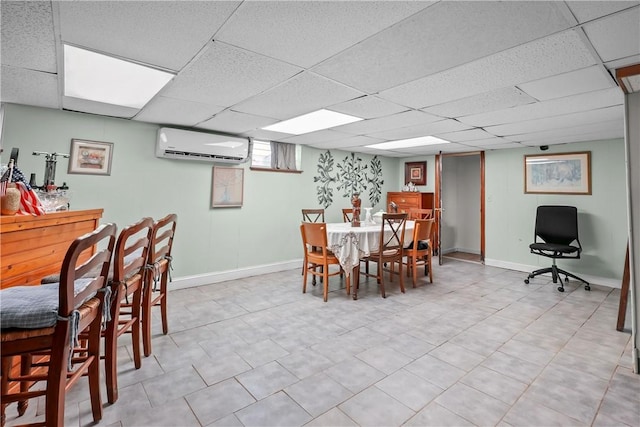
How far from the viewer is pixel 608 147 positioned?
441cm

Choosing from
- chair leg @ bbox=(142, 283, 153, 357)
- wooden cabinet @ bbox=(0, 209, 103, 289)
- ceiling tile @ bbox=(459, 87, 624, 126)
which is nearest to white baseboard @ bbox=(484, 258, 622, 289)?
ceiling tile @ bbox=(459, 87, 624, 126)

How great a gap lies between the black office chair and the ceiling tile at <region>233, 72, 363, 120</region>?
3904 millimetres

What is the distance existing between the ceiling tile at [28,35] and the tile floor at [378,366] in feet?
7.11

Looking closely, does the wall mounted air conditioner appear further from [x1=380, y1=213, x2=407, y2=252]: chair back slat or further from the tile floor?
[x1=380, y1=213, x2=407, y2=252]: chair back slat

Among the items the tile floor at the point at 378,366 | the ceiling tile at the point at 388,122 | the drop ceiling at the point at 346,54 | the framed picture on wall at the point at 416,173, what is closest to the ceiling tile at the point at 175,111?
the drop ceiling at the point at 346,54

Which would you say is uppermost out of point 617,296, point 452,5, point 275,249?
point 452,5

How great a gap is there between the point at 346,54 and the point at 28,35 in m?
1.84

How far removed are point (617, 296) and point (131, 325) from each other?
5.67 meters

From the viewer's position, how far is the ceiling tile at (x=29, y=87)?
2174 mm

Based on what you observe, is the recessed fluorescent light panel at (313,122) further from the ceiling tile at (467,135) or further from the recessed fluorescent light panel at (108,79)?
the ceiling tile at (467,135)

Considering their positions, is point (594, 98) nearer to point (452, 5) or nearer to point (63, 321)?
point (452, 5)

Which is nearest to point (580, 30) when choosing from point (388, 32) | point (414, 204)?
point (388, 32)

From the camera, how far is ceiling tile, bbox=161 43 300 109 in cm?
190

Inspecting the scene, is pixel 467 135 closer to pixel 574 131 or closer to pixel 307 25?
pixel 574 131
